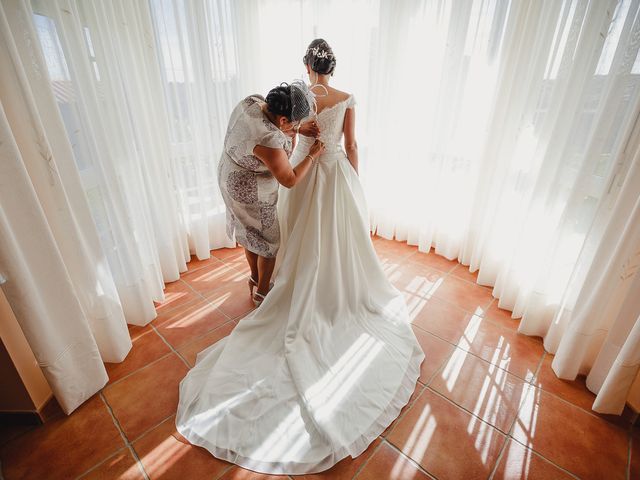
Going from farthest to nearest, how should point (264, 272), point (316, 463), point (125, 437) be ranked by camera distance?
point (264, 272), point (125, 437), point (316, 463)

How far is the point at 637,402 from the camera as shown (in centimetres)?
140

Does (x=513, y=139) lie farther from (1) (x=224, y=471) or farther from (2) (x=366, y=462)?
(1) (x=224, y=471)

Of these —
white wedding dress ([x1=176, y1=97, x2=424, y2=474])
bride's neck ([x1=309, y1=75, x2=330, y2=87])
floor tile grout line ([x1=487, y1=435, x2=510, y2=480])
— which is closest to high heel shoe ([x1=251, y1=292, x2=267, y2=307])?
white wedding dress ([x1=176, y1=97, x2=424, y2=474])

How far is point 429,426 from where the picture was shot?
4.54 ft

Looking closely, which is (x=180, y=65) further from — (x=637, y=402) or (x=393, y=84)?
(x=637, y=402)

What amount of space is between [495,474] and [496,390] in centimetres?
44

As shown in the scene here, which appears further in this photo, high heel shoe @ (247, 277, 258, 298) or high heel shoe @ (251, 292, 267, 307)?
high heel shoe @ (247, 277, 258, 298)

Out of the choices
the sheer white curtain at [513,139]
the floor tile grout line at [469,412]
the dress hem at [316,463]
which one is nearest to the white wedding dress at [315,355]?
the dress hem at [316,463]

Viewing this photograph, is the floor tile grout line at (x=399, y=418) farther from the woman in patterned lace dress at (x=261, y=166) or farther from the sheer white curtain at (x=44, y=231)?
the sheer white curtain at (x=44, y=231)

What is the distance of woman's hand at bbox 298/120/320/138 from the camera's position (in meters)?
1.73

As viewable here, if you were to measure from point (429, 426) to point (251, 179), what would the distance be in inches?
57.0

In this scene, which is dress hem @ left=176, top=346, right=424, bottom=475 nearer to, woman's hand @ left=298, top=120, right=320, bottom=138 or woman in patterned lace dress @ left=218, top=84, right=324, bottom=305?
woman in patterned lace dress @ left=218, top=84, right=324, bottom=305

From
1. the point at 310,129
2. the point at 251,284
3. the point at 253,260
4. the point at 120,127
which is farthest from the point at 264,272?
the point at 120,127

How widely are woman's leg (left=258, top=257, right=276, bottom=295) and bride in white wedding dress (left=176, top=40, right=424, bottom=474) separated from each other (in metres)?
0.20
